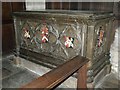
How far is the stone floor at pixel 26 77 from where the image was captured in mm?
2121

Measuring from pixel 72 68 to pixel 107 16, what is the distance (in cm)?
109

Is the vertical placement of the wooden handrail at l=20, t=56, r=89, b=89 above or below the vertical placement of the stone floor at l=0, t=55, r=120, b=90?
above

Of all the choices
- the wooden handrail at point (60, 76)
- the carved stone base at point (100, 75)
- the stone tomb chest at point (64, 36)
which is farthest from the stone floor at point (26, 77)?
the wooden handrail at point (60, 76)

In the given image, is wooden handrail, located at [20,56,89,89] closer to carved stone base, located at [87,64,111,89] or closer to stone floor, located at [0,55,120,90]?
carved stone base, located at [87,64,111,89]

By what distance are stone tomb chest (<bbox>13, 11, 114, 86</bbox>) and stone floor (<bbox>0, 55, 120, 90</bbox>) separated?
0.52 ft

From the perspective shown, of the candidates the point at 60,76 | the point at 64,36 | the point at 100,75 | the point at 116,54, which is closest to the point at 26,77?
the point at 64,36

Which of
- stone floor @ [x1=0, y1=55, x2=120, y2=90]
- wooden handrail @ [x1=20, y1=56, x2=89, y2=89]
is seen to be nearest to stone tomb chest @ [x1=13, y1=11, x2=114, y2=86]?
stone floor @ [x1=0, y1=55, x2=120, y2=90]

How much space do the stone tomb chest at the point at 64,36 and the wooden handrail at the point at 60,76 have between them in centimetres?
37

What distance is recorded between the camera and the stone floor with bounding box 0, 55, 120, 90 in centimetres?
212

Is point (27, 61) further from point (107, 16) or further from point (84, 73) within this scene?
point (107, 16)

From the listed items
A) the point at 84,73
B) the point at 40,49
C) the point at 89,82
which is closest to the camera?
the point at 84,73

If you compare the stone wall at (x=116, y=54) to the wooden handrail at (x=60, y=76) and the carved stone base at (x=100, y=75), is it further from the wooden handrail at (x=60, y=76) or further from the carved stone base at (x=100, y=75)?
the wooden handrail at (x=60, y=76)

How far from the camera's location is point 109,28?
7.40ft

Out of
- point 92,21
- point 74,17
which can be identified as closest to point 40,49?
point 74,17
